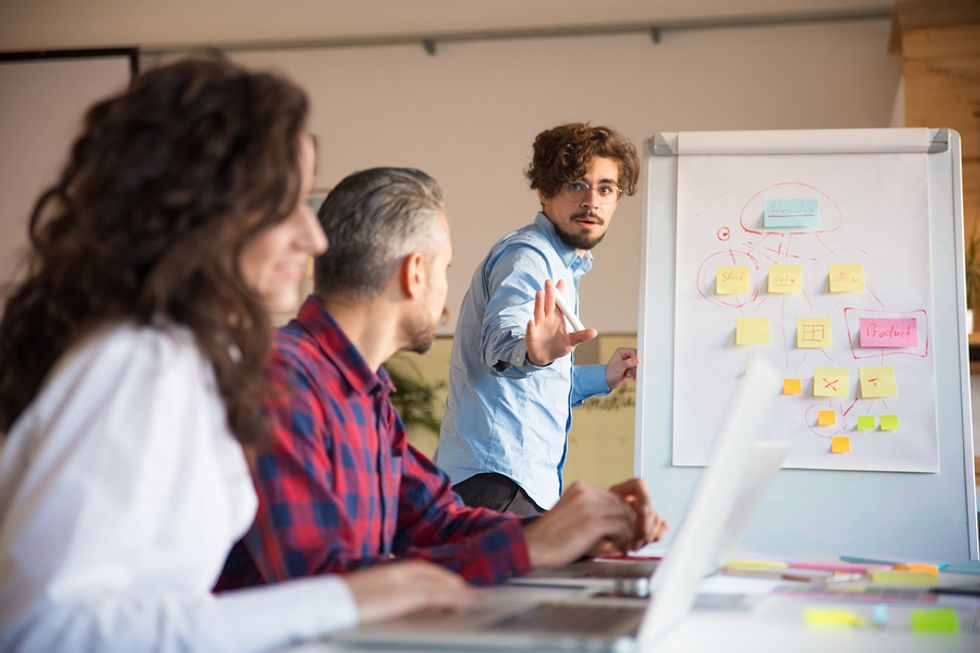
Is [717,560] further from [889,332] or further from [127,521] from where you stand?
[889,332]

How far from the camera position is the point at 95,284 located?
38.7 inches

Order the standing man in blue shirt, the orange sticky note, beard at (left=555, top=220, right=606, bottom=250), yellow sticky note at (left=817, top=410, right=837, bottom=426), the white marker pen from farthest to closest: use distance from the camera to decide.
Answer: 1. beard at (left=555, top=220, right=606, bottom=250)
2. yellow sticky note at (left=817, top=410, right=837, bottom=426)
3. the standing man in blue shirt
4. the white marker pen
5. the orange sticky note

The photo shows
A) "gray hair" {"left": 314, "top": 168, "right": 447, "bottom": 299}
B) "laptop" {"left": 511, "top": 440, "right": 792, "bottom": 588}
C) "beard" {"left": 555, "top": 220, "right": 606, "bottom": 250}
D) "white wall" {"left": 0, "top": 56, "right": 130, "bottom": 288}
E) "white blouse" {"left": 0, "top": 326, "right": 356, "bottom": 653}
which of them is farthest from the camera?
"white wall" {"left": 0, "top": 56, "right": 130, "bottom": 288}

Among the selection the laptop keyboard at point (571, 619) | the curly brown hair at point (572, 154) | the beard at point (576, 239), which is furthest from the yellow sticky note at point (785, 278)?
the laptop keyboard at point (571, 619)

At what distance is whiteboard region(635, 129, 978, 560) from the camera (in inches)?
98.4

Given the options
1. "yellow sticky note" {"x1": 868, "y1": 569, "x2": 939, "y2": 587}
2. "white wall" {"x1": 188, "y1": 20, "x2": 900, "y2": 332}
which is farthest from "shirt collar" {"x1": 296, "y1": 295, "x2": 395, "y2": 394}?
"white wall" {"x1": 188, "y1": 20, "x2": 900, "y2": 332}

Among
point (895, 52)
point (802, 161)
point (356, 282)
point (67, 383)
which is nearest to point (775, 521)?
point (802, 161)

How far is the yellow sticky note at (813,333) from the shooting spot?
2.58m

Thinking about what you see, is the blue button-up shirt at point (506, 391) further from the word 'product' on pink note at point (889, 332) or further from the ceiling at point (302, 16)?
the ceiling at point (302, 16)

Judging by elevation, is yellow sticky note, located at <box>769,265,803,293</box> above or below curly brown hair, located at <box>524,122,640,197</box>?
below

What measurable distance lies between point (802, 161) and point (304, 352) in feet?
5.41

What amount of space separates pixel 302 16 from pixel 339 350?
14.6 ft

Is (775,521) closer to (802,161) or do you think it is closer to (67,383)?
(802,161)

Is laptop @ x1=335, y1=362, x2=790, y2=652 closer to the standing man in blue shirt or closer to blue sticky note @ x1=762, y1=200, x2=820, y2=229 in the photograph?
the standing man in blue shirt
